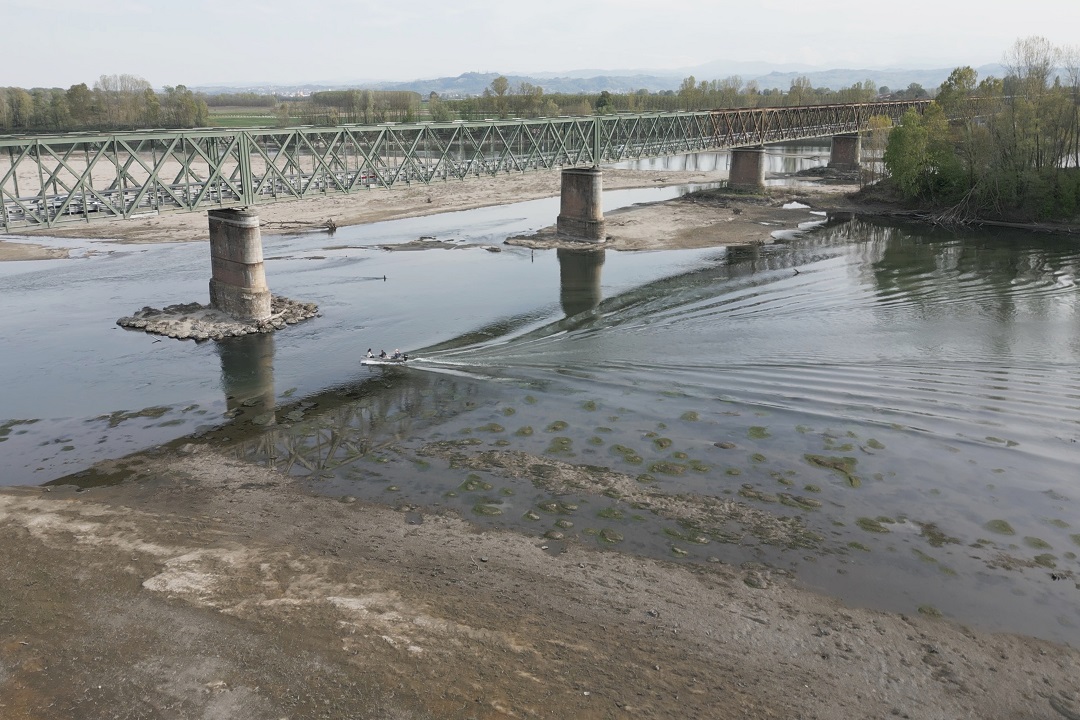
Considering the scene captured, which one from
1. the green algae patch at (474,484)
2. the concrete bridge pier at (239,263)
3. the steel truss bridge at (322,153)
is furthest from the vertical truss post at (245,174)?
the green algae patch at (474,484)

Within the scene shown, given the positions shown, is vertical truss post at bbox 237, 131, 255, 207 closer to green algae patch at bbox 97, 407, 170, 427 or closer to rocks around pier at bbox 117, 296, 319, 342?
rocks around pier at bbox 117, 296, 319, 342

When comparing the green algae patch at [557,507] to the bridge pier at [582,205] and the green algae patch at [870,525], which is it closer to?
the green algae patch at [870,525]

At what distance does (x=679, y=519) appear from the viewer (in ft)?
73.7

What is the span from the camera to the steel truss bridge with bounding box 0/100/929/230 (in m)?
37.3

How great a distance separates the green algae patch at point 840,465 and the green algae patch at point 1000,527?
11.6 feet

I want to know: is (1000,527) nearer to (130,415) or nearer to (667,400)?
(667,400)

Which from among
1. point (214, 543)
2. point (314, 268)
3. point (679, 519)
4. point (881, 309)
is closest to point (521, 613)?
point (679, 519)

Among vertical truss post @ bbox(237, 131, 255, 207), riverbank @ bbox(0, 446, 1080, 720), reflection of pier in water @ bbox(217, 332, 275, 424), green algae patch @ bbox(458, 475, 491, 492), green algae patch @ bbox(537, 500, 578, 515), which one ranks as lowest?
riverbank @ bbox(0, 446, 1080, 720)

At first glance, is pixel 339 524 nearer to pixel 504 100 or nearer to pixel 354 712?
pixel 354 712

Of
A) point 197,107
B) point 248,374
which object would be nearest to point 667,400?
point 248,374

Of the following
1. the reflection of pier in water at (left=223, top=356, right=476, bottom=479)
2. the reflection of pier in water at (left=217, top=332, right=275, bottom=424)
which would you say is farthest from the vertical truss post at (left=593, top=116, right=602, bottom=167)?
the reflection of pier in water at (left=223, top=356, right=476, bottom=479)

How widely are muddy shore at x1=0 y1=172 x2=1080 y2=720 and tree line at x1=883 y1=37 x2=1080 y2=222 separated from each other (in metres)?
63.4

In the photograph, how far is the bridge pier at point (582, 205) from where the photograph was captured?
213 feet

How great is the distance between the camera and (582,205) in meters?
65.9
